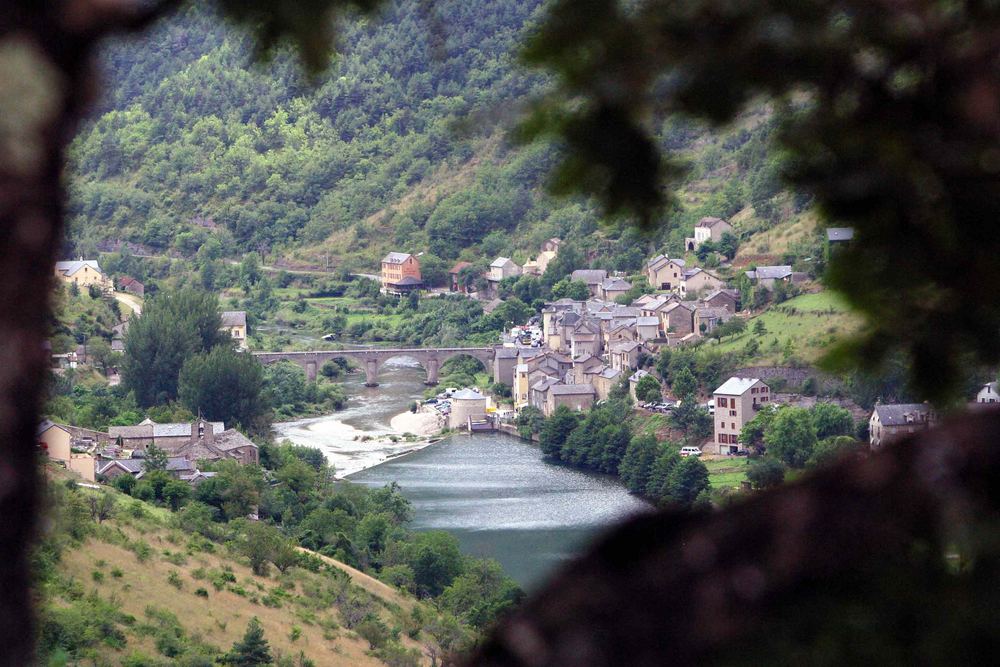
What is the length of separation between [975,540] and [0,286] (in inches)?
25.0

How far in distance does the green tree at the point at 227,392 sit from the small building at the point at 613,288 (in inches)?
380

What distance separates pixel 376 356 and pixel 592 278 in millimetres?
5676

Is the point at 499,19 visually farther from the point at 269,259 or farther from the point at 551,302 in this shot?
the point at 551,302

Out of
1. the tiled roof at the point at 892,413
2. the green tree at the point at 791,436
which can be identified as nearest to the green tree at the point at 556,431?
the green tree at the point at 791,436

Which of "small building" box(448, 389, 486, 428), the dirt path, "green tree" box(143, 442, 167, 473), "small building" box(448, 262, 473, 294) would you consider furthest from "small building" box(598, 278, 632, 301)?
the dirt path

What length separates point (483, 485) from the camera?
692 inches

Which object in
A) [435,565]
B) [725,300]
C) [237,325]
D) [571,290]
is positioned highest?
→ [571,290]

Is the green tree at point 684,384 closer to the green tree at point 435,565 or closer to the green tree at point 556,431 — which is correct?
the green tree at point 556,431

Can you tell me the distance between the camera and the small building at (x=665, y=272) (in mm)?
27828

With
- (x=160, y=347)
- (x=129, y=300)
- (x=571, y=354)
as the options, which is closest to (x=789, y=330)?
(x=571, y=354)

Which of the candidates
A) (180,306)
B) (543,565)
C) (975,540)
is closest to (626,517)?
(975,540)

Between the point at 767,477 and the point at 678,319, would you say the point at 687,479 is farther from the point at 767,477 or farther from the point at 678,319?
the point at 767,477

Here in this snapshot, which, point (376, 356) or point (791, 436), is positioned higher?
point (376, 356)

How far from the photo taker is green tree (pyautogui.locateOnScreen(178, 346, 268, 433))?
21.6 meters
